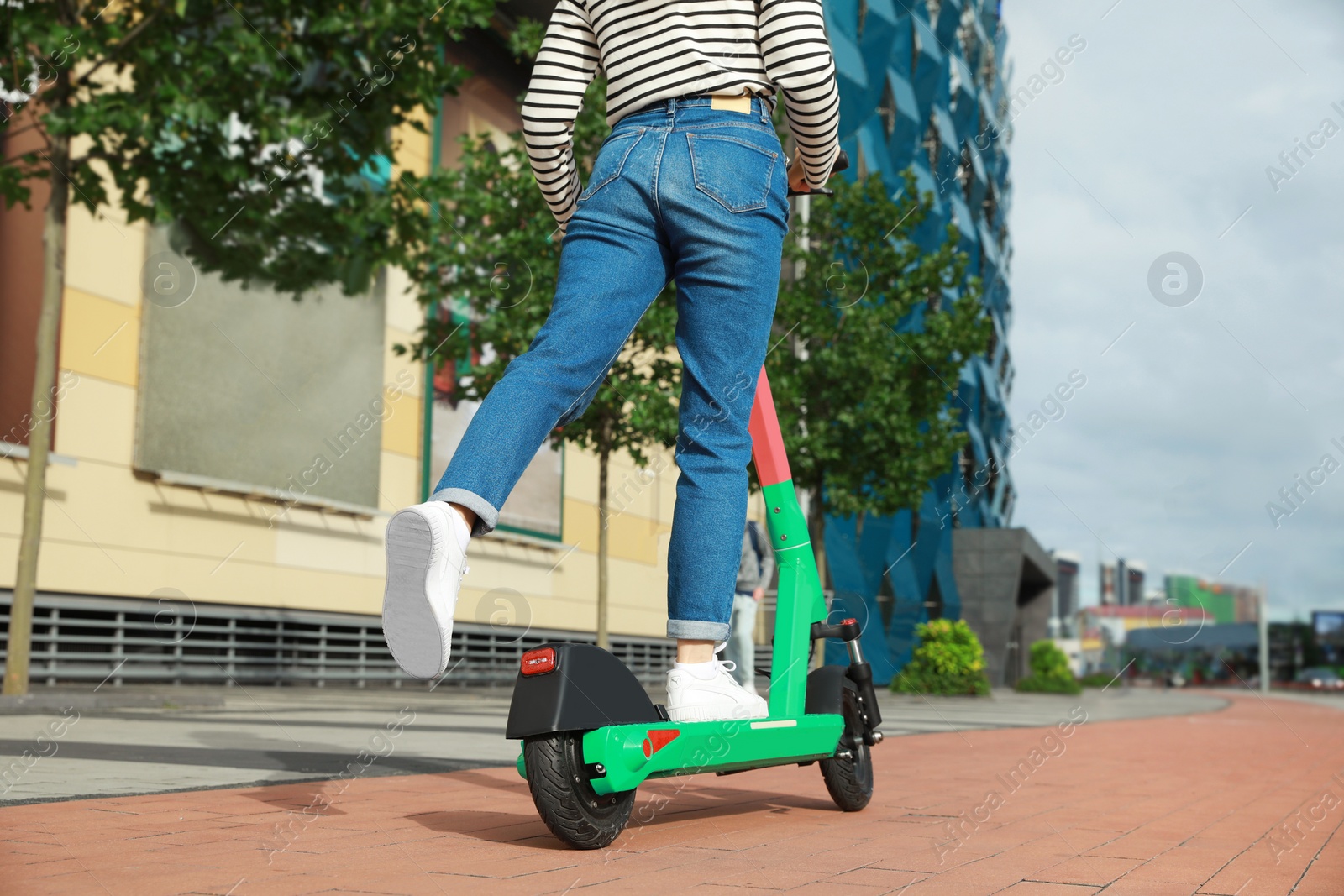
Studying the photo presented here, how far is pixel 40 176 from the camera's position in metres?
8.80

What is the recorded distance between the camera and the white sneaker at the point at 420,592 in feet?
7.68

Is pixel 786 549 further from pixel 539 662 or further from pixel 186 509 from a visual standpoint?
pixel 186 509

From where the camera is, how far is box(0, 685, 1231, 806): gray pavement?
4090 mm

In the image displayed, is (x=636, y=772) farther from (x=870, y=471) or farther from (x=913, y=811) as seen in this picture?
(x=870, y=471)

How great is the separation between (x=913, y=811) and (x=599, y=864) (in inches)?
61.6

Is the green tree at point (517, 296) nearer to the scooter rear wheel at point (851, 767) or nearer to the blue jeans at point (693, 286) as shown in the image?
the scooter rear wheel at point (851, 767)

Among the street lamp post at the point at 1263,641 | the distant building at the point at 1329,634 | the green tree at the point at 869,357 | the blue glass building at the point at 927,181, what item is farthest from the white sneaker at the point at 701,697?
the distant building at the point at 1329,634

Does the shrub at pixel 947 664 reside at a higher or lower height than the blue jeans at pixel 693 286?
lower

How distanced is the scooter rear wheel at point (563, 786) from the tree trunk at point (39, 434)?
6.67m

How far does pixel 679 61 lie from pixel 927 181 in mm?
38415

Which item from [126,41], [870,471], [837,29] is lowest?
[870,471]

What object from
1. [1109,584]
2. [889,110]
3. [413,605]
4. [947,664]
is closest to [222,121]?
[413,605]

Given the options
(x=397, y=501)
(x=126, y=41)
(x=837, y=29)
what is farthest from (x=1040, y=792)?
(x=837, y=29)

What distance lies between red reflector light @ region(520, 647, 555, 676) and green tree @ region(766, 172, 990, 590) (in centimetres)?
1245
